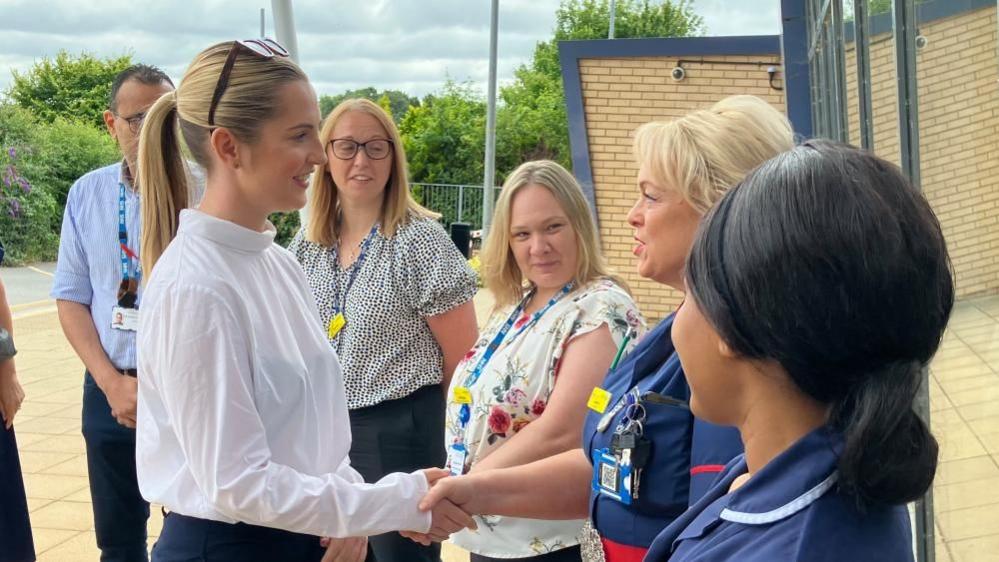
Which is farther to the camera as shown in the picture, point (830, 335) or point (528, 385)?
point (528, 385)

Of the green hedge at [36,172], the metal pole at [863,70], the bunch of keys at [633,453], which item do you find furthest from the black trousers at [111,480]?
the green hedge at [36,172]

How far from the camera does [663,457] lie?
70.9 inches

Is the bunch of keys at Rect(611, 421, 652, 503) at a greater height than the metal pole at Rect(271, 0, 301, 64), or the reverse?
the metal pole at Rect(271, 0, 301, 64)

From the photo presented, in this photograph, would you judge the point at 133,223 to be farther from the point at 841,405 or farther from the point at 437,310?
the point at 841,405

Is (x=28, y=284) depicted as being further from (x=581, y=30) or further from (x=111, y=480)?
(x=581, y=30)

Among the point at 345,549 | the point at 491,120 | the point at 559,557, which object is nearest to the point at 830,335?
the point at 345,549

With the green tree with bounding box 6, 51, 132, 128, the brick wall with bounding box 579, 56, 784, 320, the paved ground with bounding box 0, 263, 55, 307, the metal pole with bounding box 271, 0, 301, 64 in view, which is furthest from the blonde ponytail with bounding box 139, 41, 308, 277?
the green tree with bounding box 6, 51, 132, 128

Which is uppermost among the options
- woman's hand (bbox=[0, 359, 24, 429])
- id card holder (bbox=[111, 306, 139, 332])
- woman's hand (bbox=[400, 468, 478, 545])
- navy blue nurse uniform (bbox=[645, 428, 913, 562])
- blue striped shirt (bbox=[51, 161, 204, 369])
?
blue striped shirt (bbox=[51, 161, 204, 369])

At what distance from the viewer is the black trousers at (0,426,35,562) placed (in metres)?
3.43

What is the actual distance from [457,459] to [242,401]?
989 millimetres

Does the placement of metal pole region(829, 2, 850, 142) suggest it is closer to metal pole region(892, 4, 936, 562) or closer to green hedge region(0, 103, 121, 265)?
metal pole region(892, 4, 936, 562)

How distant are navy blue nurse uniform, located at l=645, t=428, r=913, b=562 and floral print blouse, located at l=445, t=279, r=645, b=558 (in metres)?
1.47

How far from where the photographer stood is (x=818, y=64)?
6363mm

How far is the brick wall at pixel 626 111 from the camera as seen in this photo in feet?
43.5
